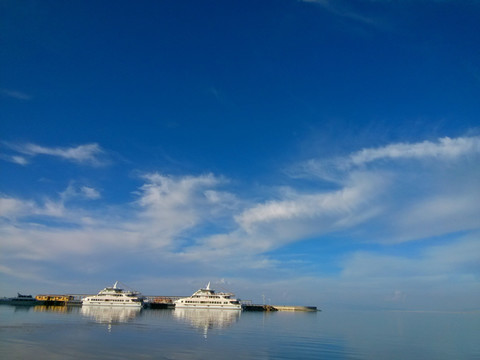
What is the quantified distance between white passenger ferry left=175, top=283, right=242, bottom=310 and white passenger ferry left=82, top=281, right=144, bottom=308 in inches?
762

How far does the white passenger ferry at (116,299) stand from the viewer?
14850 centimetres

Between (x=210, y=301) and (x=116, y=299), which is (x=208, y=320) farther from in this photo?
(x=116, y=299)

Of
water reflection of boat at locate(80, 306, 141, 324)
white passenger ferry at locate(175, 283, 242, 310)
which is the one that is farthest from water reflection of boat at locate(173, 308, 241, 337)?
water reflection of boat at locate(80, 306, 141, 324)

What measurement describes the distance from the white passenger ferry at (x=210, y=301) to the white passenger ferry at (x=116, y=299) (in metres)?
19.3

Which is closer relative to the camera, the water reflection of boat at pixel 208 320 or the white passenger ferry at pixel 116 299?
the water reflection of boat at pixel 208 320

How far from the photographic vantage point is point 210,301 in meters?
152

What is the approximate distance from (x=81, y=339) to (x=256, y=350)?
23.7 metres

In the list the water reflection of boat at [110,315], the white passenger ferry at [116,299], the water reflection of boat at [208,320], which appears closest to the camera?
the water reflection of boat at [208,320]

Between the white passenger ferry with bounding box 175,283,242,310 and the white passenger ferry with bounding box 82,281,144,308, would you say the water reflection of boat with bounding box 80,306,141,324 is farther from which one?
the white passenger ferry with bounding box 175,283,242,310

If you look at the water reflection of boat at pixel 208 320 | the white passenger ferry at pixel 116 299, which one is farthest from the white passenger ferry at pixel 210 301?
the white passenger ferry at pixel 116 299

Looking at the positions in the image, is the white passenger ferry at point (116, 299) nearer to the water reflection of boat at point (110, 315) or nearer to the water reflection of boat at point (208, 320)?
the water reflection of boat at point (110, 315)

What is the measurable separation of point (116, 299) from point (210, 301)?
3937cm

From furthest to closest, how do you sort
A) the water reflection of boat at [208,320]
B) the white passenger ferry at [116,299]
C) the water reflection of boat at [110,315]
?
the white passenger ferry at [116,299] → the water reflection of boat at [110,315] → the water reflection of boat at [208,320]

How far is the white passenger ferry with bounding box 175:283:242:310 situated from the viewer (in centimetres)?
15112
